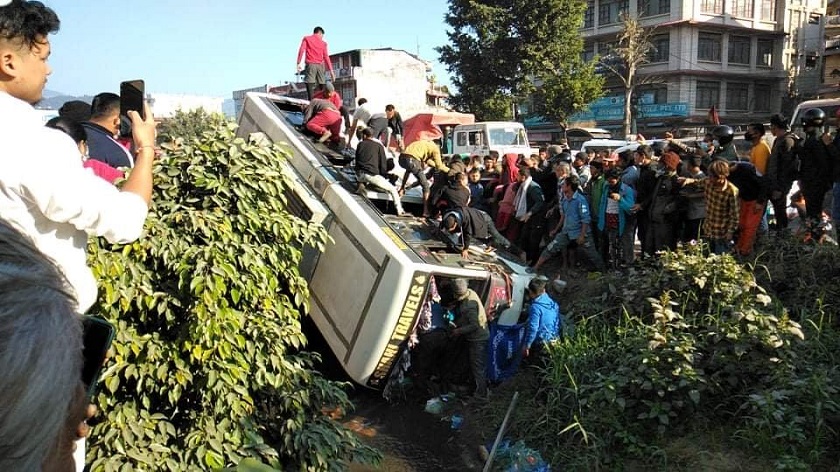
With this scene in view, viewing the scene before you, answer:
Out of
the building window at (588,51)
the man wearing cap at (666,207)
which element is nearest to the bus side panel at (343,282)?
the man wearing cap at (666,207)

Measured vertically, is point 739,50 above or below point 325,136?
above

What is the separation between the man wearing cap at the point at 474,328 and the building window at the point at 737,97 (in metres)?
36.9

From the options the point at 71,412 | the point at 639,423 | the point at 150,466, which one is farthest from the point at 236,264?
the point at 639,423

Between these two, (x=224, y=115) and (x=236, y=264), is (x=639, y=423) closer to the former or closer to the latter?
(x=236, y=264)

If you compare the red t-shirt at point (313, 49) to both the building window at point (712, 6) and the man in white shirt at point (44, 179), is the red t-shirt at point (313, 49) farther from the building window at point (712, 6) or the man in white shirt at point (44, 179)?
the building window at point (712, 6)

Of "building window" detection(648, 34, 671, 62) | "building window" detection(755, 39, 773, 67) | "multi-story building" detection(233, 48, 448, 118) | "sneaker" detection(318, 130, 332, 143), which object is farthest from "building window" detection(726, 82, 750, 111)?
"sneaker" detection(318, 130, 332, 143)

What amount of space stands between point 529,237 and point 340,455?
5331 millimetres

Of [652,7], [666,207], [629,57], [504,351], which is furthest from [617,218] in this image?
[652,7]

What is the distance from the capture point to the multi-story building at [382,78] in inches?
1645

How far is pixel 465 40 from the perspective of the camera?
87.9 ft

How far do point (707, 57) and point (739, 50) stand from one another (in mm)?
2789

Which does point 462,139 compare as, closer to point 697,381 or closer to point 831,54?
point 697,381

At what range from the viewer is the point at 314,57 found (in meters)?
10.2

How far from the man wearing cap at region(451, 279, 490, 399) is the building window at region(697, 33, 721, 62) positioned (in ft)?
115
